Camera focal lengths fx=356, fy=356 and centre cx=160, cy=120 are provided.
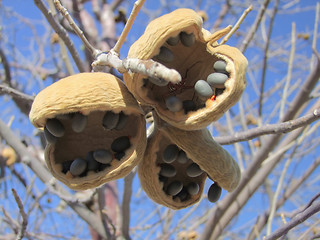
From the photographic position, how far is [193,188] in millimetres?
1746

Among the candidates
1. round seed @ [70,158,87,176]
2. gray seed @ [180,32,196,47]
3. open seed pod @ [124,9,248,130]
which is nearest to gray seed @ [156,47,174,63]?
open seed pod @ [124,9,248,130]

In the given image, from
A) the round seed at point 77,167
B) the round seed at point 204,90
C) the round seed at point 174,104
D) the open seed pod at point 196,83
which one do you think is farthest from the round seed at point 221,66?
the round seed at point 77,167

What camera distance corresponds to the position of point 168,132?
155 cm

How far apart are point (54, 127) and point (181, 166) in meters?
0.67

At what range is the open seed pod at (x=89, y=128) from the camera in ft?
4.44

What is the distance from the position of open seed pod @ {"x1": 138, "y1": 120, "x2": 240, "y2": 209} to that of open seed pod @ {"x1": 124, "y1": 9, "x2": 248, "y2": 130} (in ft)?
0.43

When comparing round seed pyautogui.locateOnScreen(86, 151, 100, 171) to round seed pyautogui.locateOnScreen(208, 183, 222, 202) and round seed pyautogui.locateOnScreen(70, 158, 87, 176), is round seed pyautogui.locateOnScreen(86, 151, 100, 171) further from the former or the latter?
round seed pyautogui.locateOnScreen(208, 183, 222, 202)

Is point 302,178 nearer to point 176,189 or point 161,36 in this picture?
point 176,189

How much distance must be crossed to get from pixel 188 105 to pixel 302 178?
1.69 metres

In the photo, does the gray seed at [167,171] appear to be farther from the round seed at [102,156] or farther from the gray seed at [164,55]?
the gray seed at [164,55]

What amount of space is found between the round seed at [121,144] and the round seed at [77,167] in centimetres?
15

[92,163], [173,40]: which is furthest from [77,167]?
[173,40]

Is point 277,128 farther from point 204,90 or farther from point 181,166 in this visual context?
point 181,166

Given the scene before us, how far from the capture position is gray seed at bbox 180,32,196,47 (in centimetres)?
152
